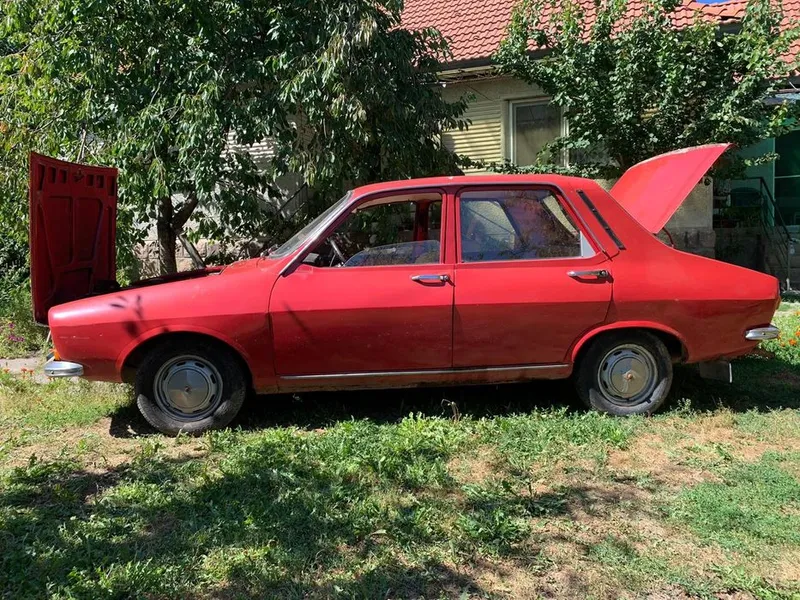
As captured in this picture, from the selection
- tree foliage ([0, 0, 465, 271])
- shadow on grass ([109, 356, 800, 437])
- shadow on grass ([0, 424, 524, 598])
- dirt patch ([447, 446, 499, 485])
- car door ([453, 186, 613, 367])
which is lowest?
shadow on grass ([0, 424, 524, 598])

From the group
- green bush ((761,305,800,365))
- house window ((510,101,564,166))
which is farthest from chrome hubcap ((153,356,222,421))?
house window ((510,101,564,166))

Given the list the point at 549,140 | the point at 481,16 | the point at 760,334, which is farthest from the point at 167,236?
the point at 481,16

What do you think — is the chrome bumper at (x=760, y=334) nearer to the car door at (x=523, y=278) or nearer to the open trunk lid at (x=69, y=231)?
the car door at (x=523, y=278)

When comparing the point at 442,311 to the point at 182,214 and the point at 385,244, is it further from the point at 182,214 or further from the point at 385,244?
the point at 182,214

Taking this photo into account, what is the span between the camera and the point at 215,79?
6.67 metres

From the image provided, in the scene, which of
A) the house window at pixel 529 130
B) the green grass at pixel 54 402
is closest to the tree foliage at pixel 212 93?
the green grass at pixel 54 402

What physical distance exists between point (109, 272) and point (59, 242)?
28.0 inches

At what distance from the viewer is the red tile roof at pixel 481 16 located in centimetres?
1013

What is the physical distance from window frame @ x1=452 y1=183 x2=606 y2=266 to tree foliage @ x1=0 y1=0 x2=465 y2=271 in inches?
88.4

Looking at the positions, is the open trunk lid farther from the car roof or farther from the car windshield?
the car roof

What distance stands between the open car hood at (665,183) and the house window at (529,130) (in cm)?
615

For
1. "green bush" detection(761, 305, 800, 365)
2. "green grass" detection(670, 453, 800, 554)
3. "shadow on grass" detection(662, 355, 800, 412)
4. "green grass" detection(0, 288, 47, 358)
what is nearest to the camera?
"green grass" detection(670, 453, 800, 554)

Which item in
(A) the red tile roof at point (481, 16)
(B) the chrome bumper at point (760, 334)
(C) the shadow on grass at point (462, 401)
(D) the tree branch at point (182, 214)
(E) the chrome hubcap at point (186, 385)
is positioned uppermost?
(A) the red tile roof at point (481, 16)

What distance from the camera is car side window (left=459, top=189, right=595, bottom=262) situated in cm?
442
